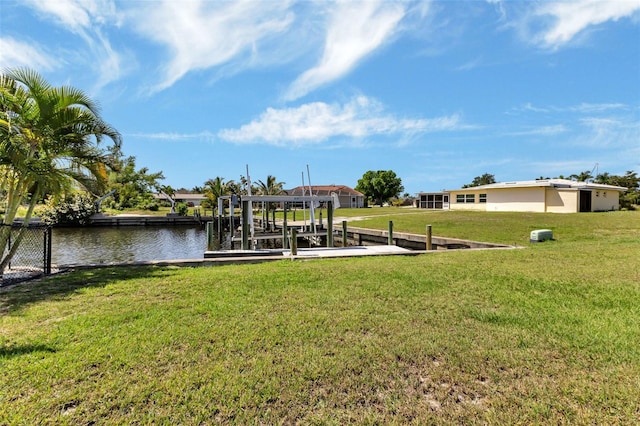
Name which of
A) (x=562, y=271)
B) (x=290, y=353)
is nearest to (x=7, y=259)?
(x=290, y=353)

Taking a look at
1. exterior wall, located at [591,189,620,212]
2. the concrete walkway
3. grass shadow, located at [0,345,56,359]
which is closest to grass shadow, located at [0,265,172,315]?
grass shadow, located at [0,345,56,359]

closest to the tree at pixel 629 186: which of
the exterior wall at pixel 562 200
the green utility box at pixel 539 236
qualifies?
the exterior wall at pixel 562 200

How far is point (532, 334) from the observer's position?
139 inches

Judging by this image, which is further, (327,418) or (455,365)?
(455,365)

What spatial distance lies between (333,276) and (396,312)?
7.23 feet

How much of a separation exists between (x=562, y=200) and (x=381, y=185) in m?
36.6

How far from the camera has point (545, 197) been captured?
27.3m

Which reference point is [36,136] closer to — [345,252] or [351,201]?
[345,252]

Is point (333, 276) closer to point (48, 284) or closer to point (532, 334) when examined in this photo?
point (532, 334)

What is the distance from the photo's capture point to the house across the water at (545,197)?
2619 centimetres

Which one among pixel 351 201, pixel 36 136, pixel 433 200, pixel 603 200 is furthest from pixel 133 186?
pixel 603 200

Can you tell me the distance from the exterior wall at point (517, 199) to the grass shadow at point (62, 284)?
29488 mm

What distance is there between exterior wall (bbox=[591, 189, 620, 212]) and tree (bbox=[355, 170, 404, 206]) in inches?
1365

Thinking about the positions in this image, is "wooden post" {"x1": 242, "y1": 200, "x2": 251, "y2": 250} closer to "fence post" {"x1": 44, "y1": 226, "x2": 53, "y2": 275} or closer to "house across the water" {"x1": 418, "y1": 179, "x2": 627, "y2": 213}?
"fence post" {"x1": 44, "y1": 226, "x2": 53, "y2": 275}
